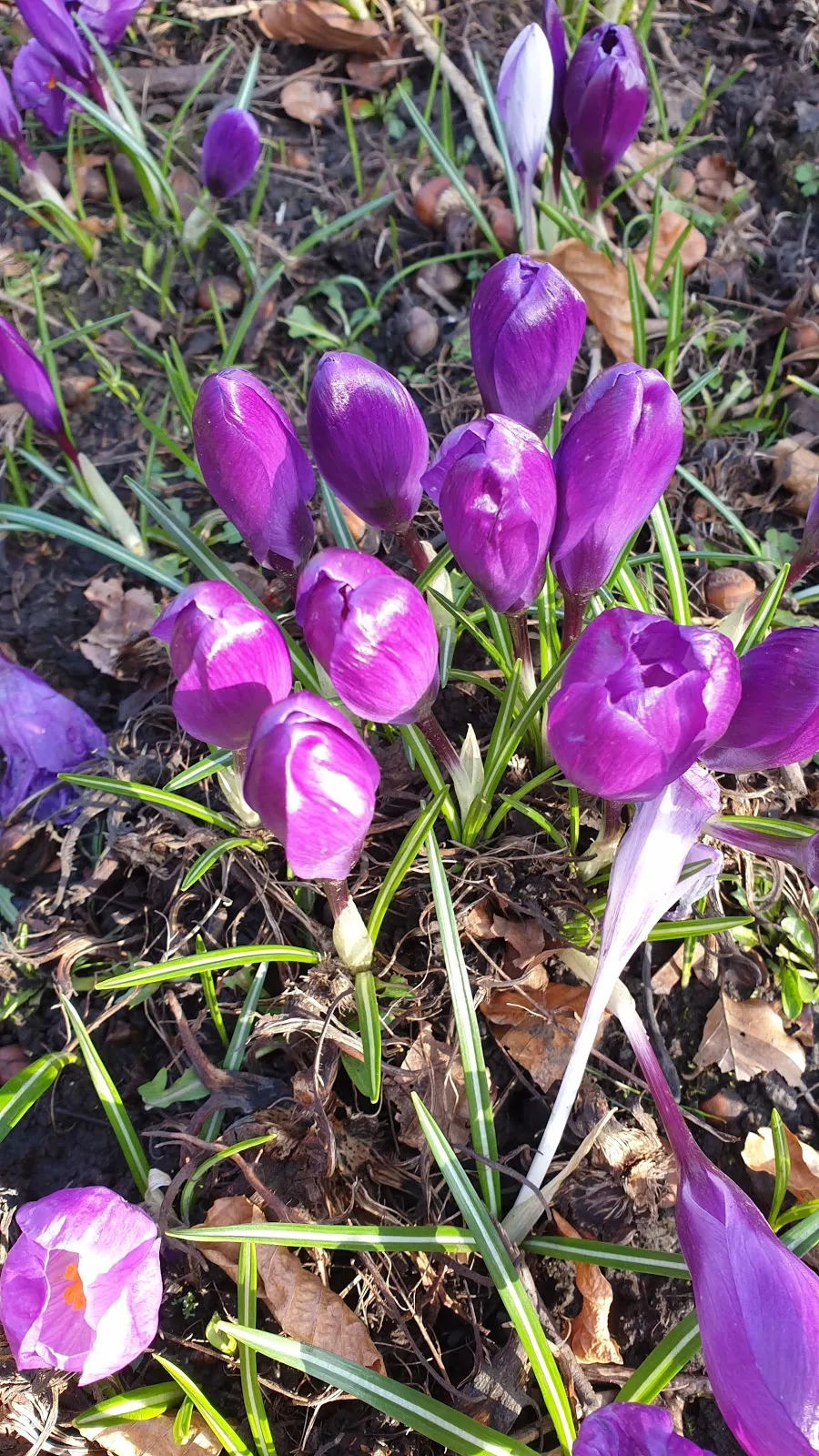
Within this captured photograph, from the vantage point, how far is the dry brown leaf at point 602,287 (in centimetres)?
199

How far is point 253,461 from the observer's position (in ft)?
3.65

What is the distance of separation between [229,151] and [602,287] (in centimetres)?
86

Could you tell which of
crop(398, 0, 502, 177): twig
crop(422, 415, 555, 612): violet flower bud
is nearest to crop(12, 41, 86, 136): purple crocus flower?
crop(398, 0, 502, 177): twig

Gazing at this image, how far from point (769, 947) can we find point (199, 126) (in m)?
2.58

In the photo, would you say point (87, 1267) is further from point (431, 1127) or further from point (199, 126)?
point (199, 126)

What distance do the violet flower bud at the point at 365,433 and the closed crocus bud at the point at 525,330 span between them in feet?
0.41

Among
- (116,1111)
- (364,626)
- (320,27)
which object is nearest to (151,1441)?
(116,1111)

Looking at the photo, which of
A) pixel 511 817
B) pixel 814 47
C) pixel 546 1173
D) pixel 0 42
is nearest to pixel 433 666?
pixel 511 817

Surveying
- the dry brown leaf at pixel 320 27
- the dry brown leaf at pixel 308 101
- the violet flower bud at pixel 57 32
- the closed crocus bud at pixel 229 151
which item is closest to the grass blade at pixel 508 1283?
the closed crocus bud at pixel 229 151

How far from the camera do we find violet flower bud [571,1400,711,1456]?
31.0 inches

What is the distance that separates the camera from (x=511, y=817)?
4.80 feet

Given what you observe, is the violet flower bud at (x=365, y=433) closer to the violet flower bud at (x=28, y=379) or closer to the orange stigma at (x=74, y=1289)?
the violet flower bud at (x=28, y=379)

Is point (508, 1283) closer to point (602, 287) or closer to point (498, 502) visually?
point (498, 502)

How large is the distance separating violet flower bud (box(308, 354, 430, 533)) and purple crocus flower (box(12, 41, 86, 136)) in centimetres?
157
